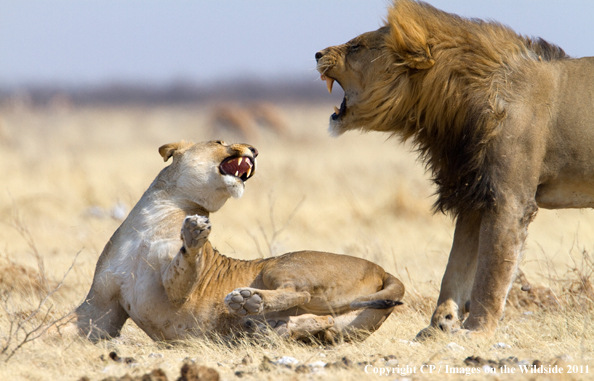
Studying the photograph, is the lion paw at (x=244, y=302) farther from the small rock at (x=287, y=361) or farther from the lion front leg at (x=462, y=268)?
the lion front leg at (x=462, y=268)

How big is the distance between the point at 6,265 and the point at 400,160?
11.7 meters

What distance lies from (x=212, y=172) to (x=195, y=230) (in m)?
0.76

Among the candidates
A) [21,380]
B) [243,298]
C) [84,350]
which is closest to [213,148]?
[243,298]

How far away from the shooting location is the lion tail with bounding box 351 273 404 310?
394 centimetres

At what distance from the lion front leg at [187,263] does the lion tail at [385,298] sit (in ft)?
2.96

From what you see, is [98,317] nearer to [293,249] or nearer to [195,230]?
[195,230]

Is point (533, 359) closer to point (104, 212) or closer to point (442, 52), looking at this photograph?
point (442, 52)

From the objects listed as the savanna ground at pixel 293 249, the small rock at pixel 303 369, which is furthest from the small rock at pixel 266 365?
the small rock at pixel 303 369

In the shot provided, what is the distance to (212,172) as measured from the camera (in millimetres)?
4305

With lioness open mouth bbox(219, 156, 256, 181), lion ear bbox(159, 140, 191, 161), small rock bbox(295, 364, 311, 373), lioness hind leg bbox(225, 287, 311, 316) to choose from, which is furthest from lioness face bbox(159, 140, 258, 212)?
small rock bbox(295, 364, 311, 373)

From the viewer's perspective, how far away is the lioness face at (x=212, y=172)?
169 inches

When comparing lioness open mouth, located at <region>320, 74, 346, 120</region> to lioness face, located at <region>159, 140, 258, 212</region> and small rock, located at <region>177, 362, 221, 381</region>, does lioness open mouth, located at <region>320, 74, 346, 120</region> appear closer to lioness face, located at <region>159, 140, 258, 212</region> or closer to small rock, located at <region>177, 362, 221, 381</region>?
lioness face, located at <region>159, 140, 258, 212</region>

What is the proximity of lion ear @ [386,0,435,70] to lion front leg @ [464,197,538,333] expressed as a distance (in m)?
0.96

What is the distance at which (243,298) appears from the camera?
12.2 feet
